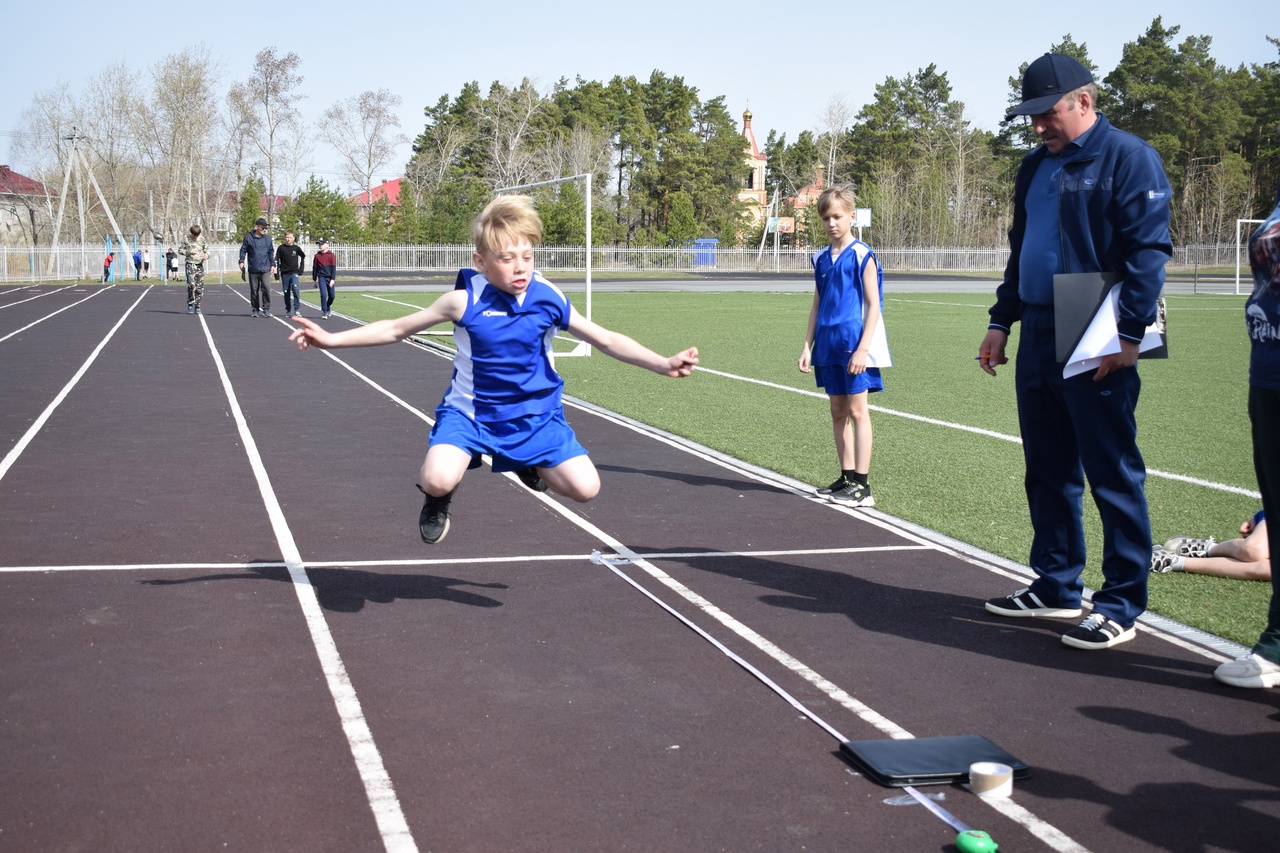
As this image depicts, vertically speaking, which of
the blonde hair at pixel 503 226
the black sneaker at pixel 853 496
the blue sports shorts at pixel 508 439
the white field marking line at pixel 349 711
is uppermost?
the blonde hair at pixel 503 226

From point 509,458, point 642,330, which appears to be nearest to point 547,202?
point 642,330

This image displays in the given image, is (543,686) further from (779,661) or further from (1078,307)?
(1078,307)

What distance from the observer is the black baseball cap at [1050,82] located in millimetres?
4859

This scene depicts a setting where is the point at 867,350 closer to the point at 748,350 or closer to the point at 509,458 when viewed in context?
the point at 509,458

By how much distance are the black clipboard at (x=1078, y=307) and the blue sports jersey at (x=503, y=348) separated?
2.09 meters

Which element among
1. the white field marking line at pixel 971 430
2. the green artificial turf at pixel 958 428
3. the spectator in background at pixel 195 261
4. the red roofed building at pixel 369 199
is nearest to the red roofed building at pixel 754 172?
the red roofed building at pixel 369 199

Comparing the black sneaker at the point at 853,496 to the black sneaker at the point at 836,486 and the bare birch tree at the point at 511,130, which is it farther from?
the bare birch tree at the point at 511,130

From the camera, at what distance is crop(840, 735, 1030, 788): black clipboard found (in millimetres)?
3645

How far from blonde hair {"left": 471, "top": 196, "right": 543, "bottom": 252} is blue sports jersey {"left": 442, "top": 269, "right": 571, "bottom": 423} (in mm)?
239

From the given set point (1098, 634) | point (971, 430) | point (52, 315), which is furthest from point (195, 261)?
point (1098, 634)

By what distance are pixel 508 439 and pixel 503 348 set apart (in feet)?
1.32

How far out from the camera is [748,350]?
19.9m

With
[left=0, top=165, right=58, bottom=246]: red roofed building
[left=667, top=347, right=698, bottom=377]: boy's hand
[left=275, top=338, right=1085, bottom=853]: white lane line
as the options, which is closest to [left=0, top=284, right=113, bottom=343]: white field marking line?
[left=275, top=338, right=1085, bottom=853]: white lane line

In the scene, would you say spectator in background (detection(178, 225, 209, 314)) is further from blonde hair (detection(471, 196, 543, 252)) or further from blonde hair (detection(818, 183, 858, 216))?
blonde hair (detection(471, 196, 543, 252))
